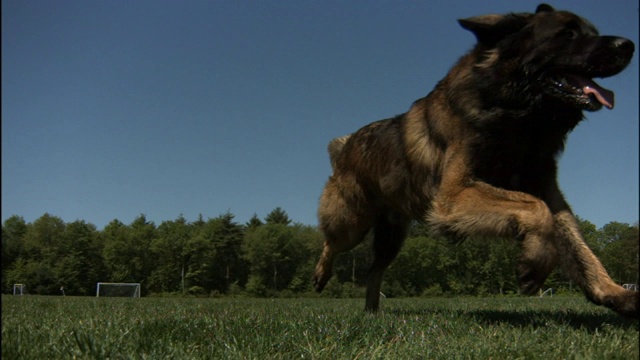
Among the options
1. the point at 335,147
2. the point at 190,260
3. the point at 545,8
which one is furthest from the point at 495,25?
the point at 190,260

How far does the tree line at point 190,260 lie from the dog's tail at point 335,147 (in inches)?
46.9

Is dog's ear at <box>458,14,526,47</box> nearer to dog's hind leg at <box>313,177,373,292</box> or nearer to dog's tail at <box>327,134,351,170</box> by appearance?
dog's hind leg at <box>313,177,373,292</box>

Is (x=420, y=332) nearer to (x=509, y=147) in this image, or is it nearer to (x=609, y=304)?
(x=609, y=304)

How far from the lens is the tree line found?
1.88m

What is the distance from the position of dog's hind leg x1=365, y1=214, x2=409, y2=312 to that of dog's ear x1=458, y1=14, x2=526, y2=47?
2.77 metres

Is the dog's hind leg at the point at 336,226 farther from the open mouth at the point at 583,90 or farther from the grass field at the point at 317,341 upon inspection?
the open mouth at the point at 583,90

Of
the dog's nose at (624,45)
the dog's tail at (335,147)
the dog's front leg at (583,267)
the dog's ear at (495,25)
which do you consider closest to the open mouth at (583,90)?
the dog's nose at (624,45)

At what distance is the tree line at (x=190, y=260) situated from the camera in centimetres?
188

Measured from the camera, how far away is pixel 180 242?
13.5 meters

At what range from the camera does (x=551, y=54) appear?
3623mm

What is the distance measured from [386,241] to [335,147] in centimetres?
155

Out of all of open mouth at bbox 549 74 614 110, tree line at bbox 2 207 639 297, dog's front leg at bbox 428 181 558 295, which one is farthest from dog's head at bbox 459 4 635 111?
tree line at bbox 2 207 639 297

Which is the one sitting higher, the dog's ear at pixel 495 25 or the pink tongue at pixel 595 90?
the dog's ear at pixel 495 25

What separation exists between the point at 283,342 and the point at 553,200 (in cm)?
261
